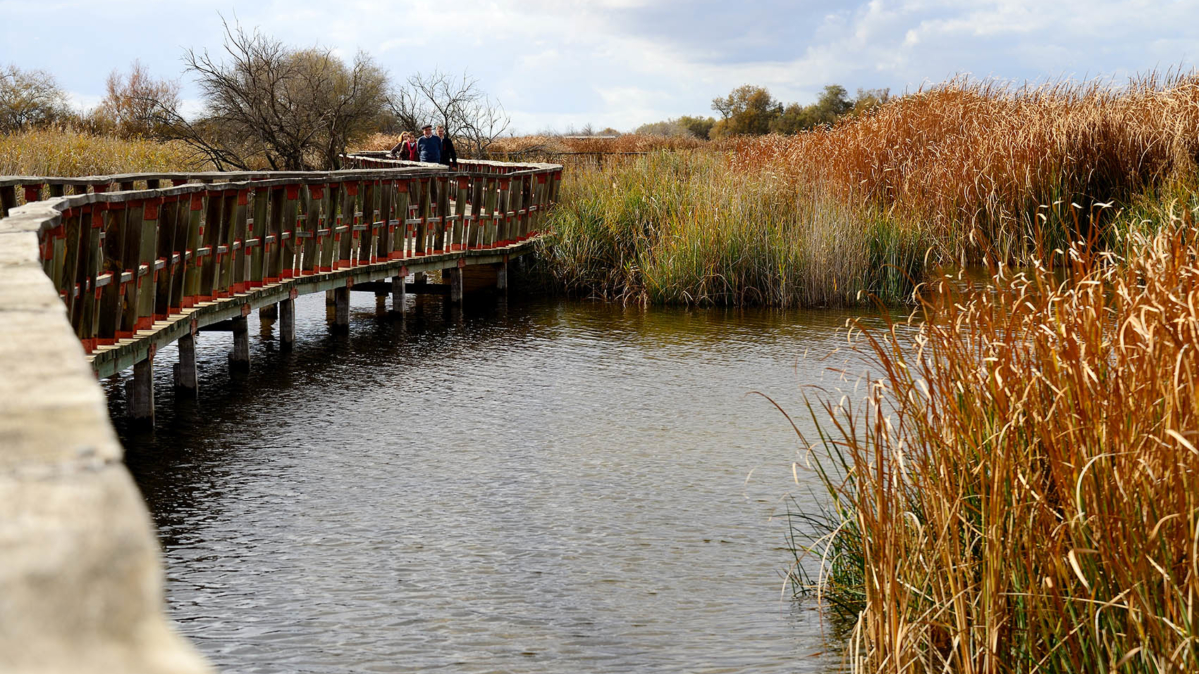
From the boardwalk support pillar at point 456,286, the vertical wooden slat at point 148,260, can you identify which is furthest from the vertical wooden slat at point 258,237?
the boardwalk support pillar at point 456,286

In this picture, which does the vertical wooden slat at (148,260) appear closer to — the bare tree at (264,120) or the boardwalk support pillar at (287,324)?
the boardwalk support pillar at (287,324)

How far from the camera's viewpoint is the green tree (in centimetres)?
5625

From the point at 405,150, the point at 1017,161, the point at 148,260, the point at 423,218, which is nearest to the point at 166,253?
the point at 148,260

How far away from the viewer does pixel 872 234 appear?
15.4 metres

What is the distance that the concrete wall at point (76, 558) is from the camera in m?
0.63

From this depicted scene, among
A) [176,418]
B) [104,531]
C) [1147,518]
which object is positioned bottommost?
[176,418]

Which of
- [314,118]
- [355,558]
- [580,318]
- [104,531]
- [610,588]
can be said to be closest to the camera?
[104,531]

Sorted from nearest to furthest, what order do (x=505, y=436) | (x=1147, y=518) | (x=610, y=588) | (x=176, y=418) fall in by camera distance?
(x=1147, y=518) → (x=610, y=588) → (x=505, y=436) → (x=176, y=418)

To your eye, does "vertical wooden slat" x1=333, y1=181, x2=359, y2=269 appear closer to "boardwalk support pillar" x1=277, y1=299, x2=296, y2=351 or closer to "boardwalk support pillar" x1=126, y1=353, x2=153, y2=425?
"boardwalk support pillar" x1=277, y1=299, x2=296, y2=351

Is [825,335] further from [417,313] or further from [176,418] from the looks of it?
[176,418]

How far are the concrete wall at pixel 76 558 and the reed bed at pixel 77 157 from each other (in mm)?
23240

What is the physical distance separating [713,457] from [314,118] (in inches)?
951

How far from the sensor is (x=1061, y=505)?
375cm

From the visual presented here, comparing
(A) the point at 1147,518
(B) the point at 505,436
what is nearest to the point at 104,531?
(A) the point at 1147,518
